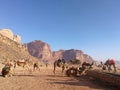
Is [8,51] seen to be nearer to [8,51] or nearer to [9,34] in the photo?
[8,51]

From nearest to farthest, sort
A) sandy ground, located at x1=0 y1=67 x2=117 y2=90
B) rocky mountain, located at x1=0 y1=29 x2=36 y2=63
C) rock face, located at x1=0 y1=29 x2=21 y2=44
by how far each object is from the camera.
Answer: sandy ground, located at x1=0 y1=67 x2=117 y2=90 < rocky mountain, located at x1=0 y1=29 x2=36 y2=63 < rock face, located at x1=0 y1=29 x2=21 y2=44

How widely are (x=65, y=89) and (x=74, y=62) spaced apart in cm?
9355

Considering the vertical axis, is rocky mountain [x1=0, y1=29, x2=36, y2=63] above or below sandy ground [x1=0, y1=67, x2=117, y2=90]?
above

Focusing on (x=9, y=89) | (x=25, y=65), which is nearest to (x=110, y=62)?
(x=25, y=65)

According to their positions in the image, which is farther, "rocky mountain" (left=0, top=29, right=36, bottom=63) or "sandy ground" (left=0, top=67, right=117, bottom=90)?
"rocky mountain" (left=0, top=29, right=36, bottom=63)

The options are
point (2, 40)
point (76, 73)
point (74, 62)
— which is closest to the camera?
point (76, 73)

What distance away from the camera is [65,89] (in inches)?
601

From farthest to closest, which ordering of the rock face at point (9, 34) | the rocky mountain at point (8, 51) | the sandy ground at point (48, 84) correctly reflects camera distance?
the rock face at point (9, 34)
the rocky mountain at point (8, 51)
the sandy ground at point (48, 84)

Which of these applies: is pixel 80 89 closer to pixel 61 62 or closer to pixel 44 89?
pixel 44 89

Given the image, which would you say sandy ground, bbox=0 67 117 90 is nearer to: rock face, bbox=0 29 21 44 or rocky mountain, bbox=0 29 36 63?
rocky mountain, bbox=0 29 36 63

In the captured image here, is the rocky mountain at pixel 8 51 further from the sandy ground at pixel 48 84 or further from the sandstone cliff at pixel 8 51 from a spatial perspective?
the sandy ground at pixel 48 84

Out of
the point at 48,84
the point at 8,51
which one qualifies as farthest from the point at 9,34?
the point at 48,84

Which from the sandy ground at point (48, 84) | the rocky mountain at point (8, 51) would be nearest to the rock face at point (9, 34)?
the rocky mountain at point (8, 51)

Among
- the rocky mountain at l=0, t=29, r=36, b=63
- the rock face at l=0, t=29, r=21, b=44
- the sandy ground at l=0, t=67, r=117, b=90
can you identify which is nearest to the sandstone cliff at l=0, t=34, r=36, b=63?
the rocky mountain at l=0, t=29, r=36, b=63
